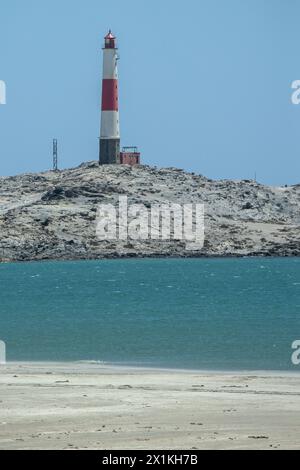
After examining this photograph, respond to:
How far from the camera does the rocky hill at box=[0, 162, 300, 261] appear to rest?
104062 mm

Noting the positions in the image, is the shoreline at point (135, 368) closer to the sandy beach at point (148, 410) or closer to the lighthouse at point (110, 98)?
the sandy beach at point (148, 410)

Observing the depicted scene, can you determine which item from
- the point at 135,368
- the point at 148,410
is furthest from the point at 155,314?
the point at 148,410

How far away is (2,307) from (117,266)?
148ft

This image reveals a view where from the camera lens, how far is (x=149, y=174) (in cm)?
11475

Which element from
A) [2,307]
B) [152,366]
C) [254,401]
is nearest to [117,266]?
[2,307]

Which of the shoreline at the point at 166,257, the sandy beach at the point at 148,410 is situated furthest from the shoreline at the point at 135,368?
the shoreline at the point at 166,257

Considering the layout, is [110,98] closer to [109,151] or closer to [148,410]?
[109,151]

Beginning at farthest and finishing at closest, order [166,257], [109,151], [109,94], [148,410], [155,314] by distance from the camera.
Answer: [109,151], [166,257], [109,94], [155,314], [148,410]

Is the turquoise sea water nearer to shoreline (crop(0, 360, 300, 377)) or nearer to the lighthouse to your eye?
shoreline (crop(0, 360, 300, 377))

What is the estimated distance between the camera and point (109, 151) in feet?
357

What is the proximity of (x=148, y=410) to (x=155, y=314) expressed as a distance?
3174 centimetres

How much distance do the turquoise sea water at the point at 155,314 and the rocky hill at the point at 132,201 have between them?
8.56ft
